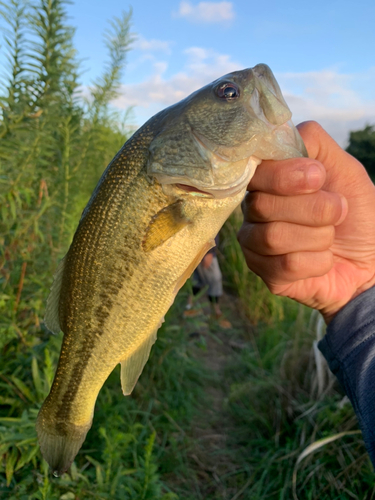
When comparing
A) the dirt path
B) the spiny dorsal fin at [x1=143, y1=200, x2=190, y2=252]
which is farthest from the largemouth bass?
the dirt path

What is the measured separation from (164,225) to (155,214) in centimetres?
5

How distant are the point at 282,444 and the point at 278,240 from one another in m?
2.50

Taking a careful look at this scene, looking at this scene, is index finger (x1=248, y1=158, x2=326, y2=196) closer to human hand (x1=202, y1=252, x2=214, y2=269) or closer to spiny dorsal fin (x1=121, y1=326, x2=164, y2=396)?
spiny dorsal fin (x1=121, y1=326, x2=164, y2=396)

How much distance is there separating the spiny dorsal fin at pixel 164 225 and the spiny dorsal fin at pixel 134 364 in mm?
403

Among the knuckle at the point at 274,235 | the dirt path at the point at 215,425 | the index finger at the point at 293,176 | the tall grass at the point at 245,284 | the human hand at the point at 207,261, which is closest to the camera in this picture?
the index finger at the point at 293,176

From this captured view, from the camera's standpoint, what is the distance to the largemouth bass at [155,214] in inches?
54.7

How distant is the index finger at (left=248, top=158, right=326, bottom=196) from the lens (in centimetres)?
137

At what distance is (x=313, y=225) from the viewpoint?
4.85 feet

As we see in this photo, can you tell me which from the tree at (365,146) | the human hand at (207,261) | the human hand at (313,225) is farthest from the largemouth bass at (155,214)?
the tree at (365,146)

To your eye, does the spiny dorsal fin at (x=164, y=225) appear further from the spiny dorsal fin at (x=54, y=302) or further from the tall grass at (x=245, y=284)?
the tall grass at (x=245, y=284)

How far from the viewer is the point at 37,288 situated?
8.38 feet

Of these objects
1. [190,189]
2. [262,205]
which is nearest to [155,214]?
[190,189]

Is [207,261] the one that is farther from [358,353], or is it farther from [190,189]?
[190,189]

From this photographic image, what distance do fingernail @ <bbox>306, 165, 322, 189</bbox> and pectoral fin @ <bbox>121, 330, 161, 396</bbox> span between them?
854 millimetres
